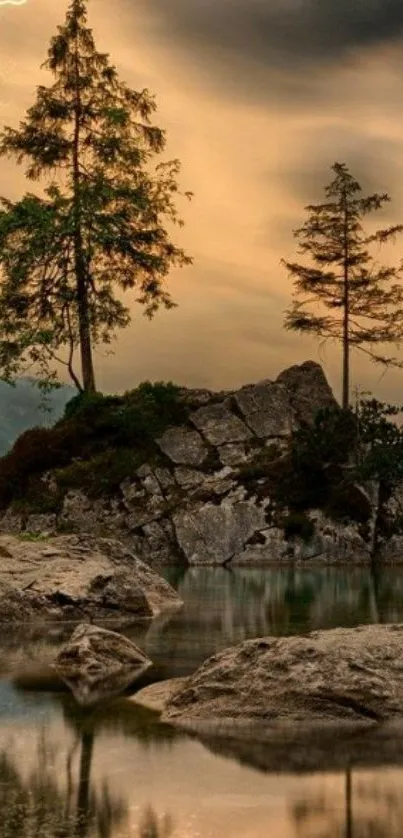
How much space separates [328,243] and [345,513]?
2156 cm

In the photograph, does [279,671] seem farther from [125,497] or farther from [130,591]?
[125,497]

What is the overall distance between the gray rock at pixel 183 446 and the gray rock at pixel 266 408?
95.2 inches

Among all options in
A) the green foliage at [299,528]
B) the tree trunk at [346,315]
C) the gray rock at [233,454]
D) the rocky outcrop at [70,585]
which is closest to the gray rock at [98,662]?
the rocky outcrop at [70,585]

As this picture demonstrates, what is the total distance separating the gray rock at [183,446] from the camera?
42938 millimetres

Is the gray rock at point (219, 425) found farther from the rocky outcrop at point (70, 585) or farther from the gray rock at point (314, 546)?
the rocky outcrop at point (70, 585)

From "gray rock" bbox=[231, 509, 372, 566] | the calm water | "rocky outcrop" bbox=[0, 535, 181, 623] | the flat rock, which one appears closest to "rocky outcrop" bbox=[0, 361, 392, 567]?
"gray rock" bbox=[231, 509, 372, 566]

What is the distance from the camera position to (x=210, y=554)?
38406 mm

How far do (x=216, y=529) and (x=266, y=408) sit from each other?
27.2 ft

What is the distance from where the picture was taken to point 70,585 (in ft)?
58.8

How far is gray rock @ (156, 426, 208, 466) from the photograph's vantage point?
42.9 m

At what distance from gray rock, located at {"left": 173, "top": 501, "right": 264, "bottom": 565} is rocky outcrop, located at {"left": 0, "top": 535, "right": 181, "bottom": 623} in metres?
17.8

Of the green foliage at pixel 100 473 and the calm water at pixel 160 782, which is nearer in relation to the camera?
the calm water at pixel 160 782

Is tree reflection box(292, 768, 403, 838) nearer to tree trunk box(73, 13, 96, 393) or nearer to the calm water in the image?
the calm water

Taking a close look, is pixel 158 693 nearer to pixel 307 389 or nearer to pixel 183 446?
pixel 183 446
